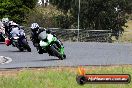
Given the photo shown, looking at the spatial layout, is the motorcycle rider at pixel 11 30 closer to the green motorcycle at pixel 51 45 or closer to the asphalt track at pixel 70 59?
the asphalt track at pixel 70 59

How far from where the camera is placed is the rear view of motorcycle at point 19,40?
22.2 m

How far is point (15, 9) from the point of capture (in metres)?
44.4

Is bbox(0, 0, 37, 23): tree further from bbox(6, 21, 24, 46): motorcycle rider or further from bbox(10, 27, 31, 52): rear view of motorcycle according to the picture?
bbox(10, 27, 31, 52): rear view of motorcycle

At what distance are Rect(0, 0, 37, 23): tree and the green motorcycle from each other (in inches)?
1028

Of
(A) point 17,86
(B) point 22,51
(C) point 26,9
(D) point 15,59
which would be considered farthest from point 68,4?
(A) point 17,86

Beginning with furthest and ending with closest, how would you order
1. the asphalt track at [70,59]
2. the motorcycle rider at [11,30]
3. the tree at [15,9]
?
1. the tree at [15,9]
2. the motorcycle rider at [11,30]
3. the asphalt track at [70,59]

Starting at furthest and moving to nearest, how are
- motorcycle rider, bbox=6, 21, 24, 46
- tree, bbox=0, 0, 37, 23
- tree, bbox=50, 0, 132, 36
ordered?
tree, bbox=50, 0, 132, 36, tree, bbox=0, 0, 37, 23, motorcycle rider, bbox=6, 21, 24, 46

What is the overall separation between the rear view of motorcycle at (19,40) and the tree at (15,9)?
68.4 feet

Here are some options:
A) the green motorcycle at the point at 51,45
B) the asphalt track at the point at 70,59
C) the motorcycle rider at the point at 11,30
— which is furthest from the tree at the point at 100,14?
the green motorcycle at the point at 51,45

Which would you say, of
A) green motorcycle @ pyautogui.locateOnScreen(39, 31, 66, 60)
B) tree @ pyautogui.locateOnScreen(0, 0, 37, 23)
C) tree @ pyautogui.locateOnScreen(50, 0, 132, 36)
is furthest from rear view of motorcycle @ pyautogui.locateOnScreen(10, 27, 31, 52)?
tree @ pyautogui.locateOnScreen(50, 0, 132, 36)

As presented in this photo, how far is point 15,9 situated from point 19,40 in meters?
22.5

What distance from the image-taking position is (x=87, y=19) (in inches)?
2146

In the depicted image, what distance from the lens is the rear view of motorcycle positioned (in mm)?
22161

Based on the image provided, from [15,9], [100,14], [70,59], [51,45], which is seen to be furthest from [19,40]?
[100,14]
